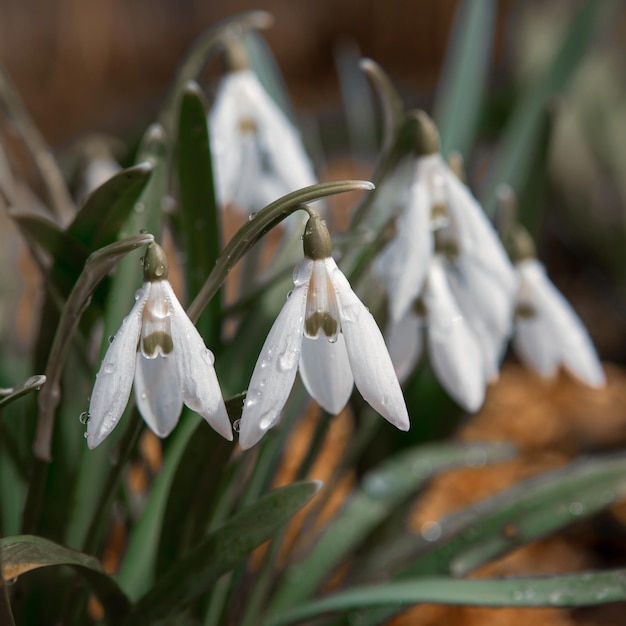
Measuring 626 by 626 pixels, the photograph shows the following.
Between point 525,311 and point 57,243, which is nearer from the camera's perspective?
point 57,243

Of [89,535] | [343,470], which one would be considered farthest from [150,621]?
[343,470]

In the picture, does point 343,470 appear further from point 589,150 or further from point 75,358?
point 589,150

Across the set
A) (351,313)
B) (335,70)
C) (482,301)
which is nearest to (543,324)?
(482,301)

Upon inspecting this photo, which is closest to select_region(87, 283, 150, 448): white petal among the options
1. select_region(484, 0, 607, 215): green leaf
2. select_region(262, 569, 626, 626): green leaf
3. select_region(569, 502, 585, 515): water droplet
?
select_region(262, 569, 626, 626): green leaf

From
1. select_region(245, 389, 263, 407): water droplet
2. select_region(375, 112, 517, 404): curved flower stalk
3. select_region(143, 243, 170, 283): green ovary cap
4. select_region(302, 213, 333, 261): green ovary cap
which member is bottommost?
select_region(375, 112, 517, 404): curved flower stalk

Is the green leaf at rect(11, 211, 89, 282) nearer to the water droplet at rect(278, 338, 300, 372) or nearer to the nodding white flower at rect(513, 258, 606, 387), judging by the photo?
the water droplet at rect(278, 338, 300, 372)

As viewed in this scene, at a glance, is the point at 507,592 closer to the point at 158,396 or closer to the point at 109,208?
the point at 158,396

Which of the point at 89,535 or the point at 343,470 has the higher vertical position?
the point at 89,535
